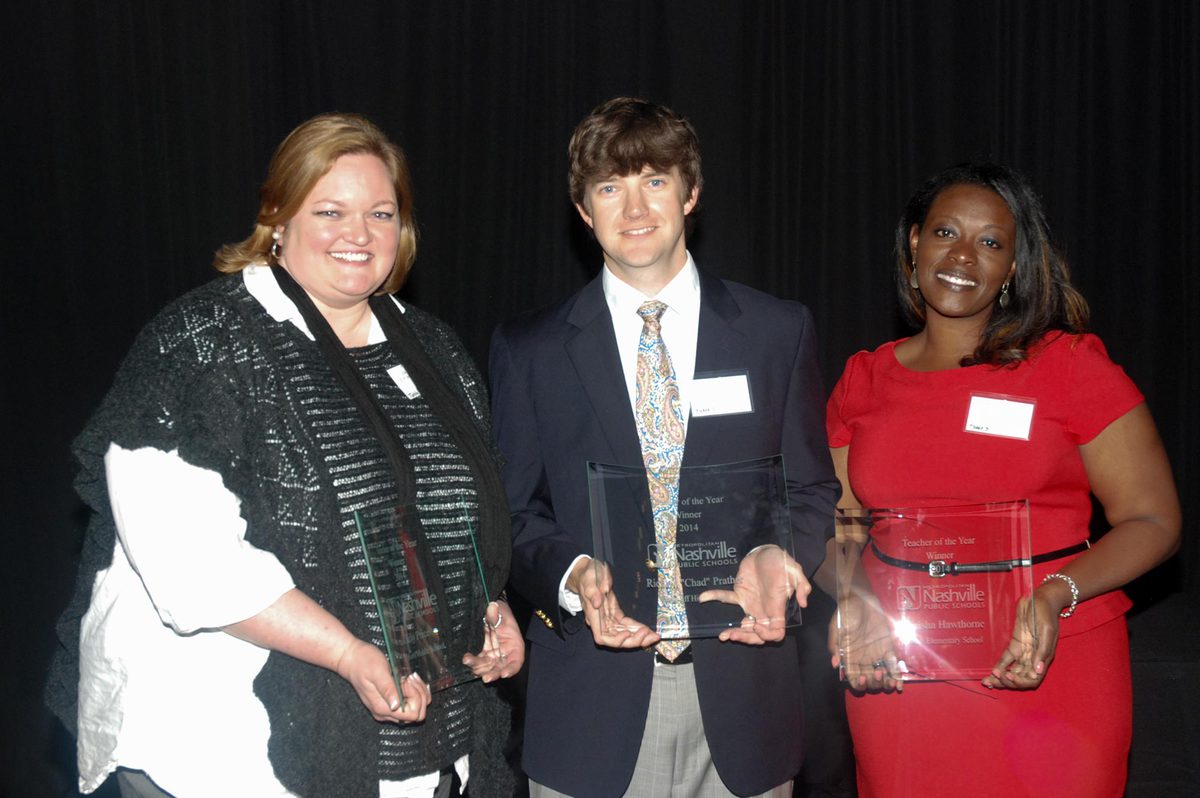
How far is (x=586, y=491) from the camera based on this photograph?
2.35 metres

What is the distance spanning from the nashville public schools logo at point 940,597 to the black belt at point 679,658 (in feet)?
1.52

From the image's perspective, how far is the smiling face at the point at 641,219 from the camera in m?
2.33

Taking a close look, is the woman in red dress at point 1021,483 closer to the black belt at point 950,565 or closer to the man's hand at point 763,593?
the black belt at point 950,565

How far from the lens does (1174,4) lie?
477cm

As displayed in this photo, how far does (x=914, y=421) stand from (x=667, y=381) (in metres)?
0.63

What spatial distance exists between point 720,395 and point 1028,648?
0.83 meters

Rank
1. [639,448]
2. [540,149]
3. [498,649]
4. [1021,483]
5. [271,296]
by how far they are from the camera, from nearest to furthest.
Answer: [271,296] < [498,649] < [639,448] < [1021,483] < [540,149]

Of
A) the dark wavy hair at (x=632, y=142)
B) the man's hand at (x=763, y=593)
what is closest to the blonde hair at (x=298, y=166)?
the dark wavy hair at (x=632, y=142)

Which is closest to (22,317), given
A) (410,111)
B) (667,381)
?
(410,111)

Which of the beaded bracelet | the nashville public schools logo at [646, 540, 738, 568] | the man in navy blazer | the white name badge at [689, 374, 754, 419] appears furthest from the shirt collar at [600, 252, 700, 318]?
the beaded bracelet

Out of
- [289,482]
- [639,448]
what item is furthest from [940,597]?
[289,482]

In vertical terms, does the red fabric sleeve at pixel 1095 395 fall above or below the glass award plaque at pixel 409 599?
above

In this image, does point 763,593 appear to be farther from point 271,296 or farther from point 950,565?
point 271,296

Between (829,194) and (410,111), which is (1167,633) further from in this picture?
(410,111)
